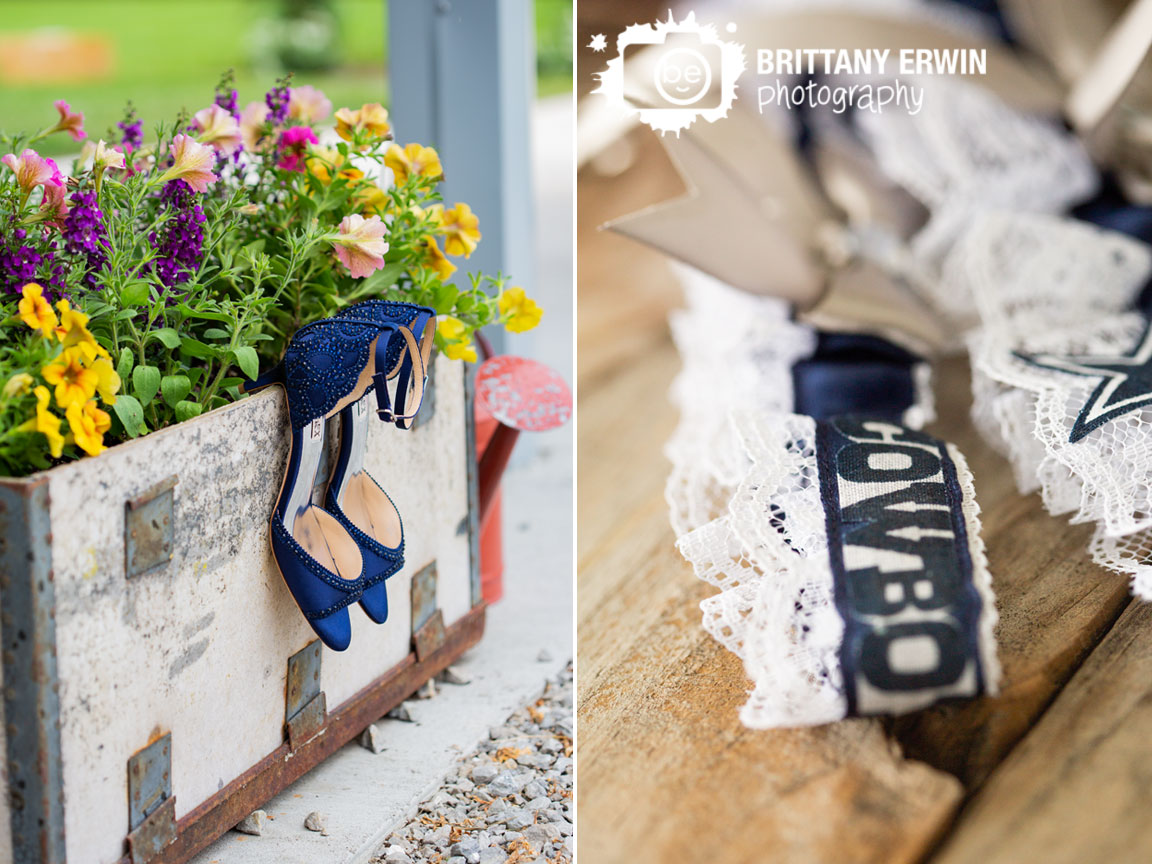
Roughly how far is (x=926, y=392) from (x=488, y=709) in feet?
2.07

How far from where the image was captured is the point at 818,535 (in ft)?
2.76

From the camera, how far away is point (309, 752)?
3.07ft

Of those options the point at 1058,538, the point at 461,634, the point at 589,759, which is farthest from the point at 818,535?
the point at 461,634

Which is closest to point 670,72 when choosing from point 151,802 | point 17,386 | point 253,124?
point 253,124

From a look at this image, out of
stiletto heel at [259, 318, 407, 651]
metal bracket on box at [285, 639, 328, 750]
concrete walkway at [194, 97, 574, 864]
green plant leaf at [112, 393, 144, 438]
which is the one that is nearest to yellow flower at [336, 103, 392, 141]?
stiletto heel at [259, 318, 407, 651]

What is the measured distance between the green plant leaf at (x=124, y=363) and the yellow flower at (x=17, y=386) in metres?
0.10

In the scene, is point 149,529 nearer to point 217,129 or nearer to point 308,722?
point 308,722

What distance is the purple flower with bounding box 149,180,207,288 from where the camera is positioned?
0.85m

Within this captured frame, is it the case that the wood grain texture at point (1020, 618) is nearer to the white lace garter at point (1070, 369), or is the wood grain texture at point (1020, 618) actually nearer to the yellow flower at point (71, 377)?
the white lace garter at point (1070, 369)

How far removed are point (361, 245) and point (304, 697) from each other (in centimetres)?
39

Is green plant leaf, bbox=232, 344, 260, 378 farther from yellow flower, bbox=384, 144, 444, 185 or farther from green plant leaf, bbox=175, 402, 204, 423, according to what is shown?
yellow flower, bbox=384, 144, 444, 185

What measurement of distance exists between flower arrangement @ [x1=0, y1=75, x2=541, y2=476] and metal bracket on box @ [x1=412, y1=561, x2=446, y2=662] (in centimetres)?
23

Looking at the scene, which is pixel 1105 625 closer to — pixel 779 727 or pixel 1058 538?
pixel 1058 538

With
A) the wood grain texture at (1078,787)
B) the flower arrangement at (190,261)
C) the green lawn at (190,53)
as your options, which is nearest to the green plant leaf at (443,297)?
the flower arrangement at (190,261)
